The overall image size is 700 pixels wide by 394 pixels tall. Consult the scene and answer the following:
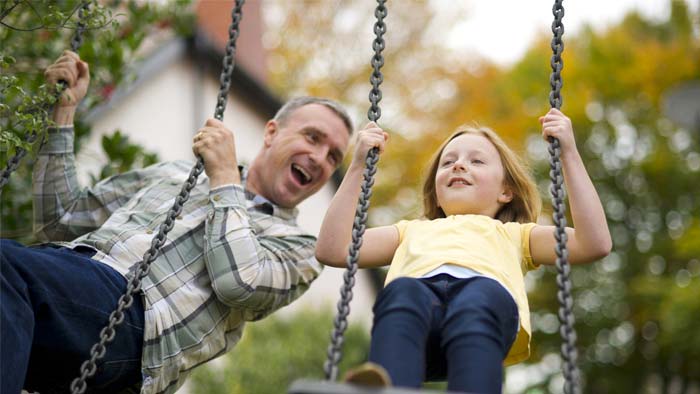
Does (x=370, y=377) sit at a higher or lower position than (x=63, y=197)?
lower

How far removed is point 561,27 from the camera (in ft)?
10.8

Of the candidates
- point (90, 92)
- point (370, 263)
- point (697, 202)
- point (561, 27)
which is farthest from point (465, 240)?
point (697, 202)

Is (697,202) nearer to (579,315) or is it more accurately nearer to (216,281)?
(579,315)

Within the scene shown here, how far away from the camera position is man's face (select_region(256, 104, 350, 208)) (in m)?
4.47

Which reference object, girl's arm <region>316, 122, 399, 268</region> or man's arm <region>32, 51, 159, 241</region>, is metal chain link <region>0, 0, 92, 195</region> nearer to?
man's arm <region>32, 51, 159, 241</region>

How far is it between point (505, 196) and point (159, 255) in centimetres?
134

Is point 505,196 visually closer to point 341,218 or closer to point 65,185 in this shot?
point 341,218

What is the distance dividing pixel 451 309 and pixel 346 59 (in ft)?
52.7

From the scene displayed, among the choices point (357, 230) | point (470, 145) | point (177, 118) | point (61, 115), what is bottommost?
point (357, 230)

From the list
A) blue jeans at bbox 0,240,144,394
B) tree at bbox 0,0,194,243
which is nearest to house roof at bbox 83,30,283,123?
tree at bbox 0,0,194,243

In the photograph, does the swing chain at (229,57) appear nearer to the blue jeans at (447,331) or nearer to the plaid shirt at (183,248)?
the plaid shirt at (183,248)

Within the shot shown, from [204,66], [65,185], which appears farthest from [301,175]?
[204,66]

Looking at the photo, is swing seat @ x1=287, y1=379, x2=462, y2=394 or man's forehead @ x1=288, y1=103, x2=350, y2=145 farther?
man's forehead @ x1=288, y1=103, x2=350, y2=145

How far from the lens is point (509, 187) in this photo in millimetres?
3693
